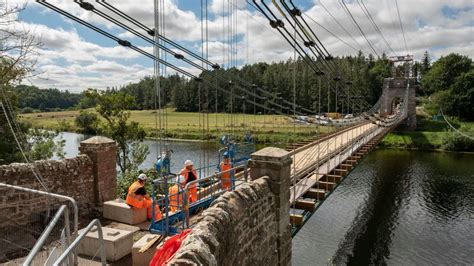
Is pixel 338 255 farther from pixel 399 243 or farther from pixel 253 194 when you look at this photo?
pixel 253 194

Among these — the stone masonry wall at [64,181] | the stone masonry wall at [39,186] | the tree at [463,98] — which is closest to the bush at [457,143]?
the tree at [463,98]

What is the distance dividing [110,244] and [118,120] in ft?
51.0

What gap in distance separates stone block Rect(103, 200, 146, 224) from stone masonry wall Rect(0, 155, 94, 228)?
0.67 meters

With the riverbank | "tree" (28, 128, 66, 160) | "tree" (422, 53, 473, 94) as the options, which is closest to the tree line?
"tree" (422, 53, 473, 94)

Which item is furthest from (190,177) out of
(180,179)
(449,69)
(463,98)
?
(449,69)

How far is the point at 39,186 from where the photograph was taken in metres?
7.65

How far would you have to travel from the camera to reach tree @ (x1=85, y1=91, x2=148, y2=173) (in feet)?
65.7

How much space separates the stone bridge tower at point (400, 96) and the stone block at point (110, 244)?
44.3 m

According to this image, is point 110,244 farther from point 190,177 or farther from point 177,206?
point 190,177

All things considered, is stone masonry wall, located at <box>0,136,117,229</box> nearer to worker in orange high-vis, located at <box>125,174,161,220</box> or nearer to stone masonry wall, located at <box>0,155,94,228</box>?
stone masonry wall, located at <box>0,155,94,228</box>

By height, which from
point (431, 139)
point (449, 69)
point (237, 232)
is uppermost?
point (449, 69)

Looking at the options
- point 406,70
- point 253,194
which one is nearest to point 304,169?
point 253,194

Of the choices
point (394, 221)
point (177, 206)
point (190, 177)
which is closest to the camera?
point (177, 206)

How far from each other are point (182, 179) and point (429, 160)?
32154 millimetres
